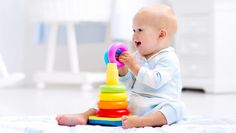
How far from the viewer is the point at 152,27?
135 cm

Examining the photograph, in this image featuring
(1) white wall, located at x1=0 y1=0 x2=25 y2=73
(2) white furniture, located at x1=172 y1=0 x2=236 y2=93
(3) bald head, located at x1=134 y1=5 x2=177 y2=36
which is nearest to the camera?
(3) bald head, located at x1=134 y1=5 x2=177 y2=36

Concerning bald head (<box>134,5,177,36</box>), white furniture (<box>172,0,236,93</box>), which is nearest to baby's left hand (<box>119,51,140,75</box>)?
bald head (<box>134,5,177,36</box>)

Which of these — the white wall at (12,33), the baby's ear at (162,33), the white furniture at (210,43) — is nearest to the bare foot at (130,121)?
the baby's ear at (162,33)

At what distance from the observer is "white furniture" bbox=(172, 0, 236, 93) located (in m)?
3.15

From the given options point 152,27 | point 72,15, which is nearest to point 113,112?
point 152,27

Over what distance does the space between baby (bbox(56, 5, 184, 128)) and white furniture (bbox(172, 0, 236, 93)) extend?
182 centimetres

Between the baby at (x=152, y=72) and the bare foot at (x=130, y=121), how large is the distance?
1.7 inches

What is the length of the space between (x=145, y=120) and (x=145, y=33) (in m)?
0.23

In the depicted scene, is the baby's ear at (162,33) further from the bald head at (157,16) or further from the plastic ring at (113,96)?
the plastic ring at (113,96)

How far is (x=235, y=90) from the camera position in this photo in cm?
321

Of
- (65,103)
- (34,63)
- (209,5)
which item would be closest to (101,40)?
(34,63)

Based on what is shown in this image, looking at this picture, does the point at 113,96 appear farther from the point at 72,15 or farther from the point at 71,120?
the point at 72,15

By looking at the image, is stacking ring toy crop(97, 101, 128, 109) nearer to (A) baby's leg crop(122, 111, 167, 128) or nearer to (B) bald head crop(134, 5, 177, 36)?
(A) baby's leg crop(122, 111, 167, 128)

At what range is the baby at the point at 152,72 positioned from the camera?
129 centimetres
